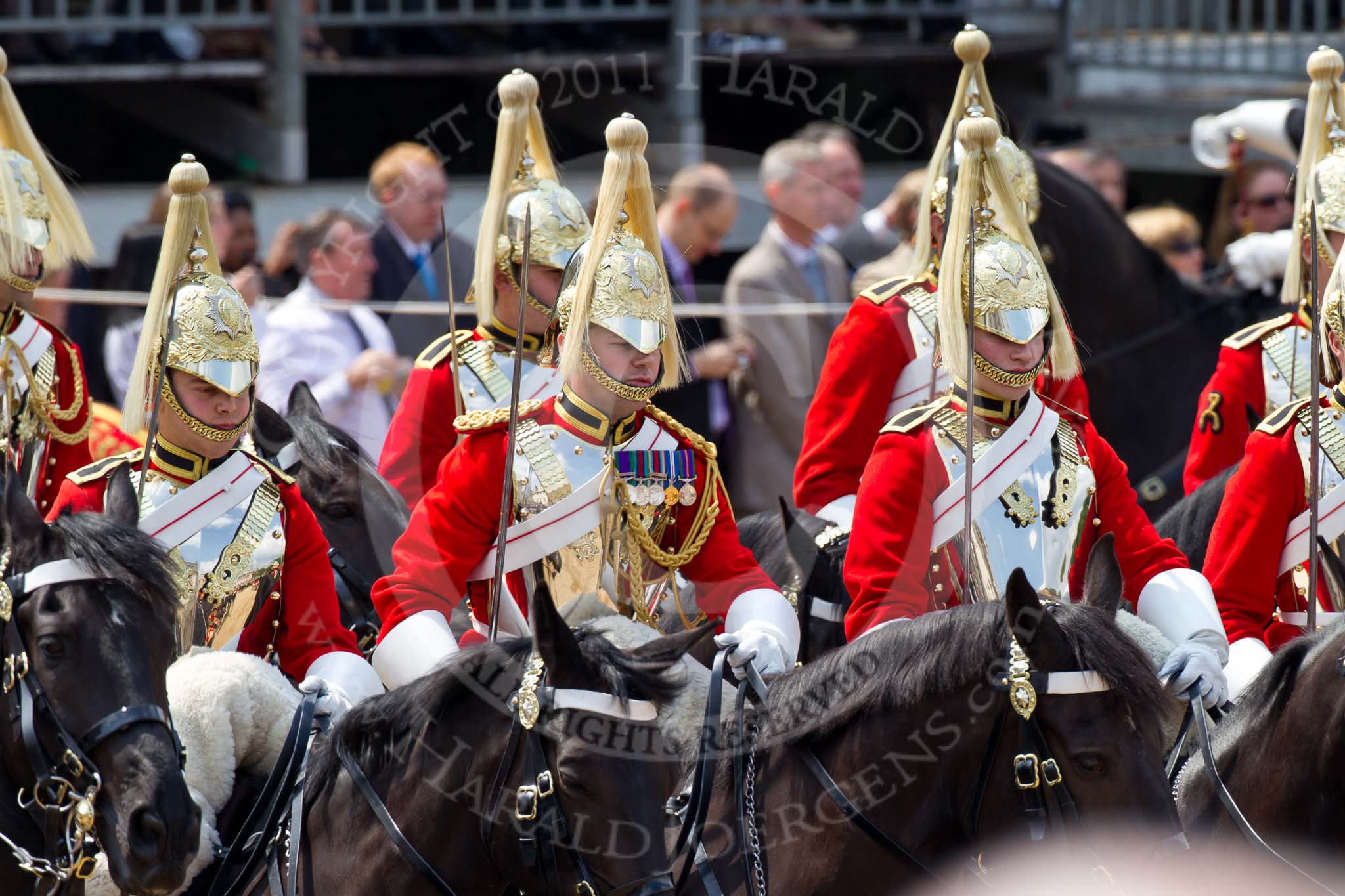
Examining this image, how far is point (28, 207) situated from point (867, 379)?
2.18 m

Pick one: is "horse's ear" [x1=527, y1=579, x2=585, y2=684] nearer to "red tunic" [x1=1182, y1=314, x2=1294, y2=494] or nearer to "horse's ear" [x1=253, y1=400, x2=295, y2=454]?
"horse's ear" [x1=253, y1=400, x2=295, y2=454]

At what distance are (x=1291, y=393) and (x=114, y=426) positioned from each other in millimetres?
3345

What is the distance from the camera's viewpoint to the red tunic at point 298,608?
482 centimetres

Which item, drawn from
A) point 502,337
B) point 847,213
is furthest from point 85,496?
point 847,213

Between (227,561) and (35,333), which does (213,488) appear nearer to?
(227,561)

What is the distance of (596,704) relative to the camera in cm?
379

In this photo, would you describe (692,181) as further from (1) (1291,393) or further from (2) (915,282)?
(1) (1291,393)

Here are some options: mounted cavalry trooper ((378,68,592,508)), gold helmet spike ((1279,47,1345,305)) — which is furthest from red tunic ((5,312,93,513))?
gold helmet spike ((1279,47,1345,305))

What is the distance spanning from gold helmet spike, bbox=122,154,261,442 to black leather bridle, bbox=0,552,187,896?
0.72 metres

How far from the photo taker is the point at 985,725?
3.86m

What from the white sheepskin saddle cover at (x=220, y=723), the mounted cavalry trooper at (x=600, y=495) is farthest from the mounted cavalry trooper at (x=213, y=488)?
the mounted cavalry trooper at (x=600, y=495)

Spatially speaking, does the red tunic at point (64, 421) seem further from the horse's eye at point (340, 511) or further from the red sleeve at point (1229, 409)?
the red sleeve at point (1229, 409)

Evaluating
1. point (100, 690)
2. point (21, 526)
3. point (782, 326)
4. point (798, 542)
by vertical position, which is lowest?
point (782, 326)

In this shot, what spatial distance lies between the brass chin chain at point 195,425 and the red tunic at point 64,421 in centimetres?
134
